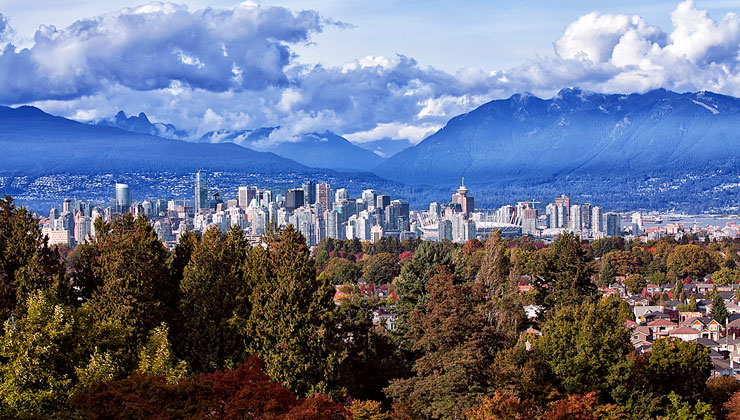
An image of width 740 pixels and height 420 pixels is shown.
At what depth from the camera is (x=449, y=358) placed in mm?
13586

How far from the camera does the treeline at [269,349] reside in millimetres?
10781

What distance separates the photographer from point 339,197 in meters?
138

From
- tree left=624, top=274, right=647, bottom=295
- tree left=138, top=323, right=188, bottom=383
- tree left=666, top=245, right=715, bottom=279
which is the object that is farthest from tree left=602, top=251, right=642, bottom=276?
tree left=138, top=323, right=188, bottom=383

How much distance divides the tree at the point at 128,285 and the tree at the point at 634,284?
32.9 m

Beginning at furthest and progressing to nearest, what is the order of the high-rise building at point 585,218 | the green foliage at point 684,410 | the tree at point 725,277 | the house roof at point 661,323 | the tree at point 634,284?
the high-rise building at point 585,218 < the tree at point 725,277 < the tree at point 634,284 < the house roof at point 661,323 < the green foliage at point 684,410

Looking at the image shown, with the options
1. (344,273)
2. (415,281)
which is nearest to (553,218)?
(344,273)

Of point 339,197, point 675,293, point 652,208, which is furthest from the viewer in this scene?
point 652,208

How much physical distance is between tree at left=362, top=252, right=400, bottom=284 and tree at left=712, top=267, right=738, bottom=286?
16058 mm

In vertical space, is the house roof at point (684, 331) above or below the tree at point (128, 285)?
below

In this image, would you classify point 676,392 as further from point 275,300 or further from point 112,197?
point 112,197

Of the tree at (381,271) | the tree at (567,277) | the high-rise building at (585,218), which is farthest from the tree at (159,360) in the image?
the high-rise building at (585,218)

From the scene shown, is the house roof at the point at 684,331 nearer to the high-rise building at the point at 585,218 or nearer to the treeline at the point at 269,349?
the treeline at the point at 269,349

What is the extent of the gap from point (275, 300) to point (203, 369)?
1.67 m

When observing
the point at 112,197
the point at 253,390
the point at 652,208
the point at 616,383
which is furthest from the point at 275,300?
the point at 652,208
